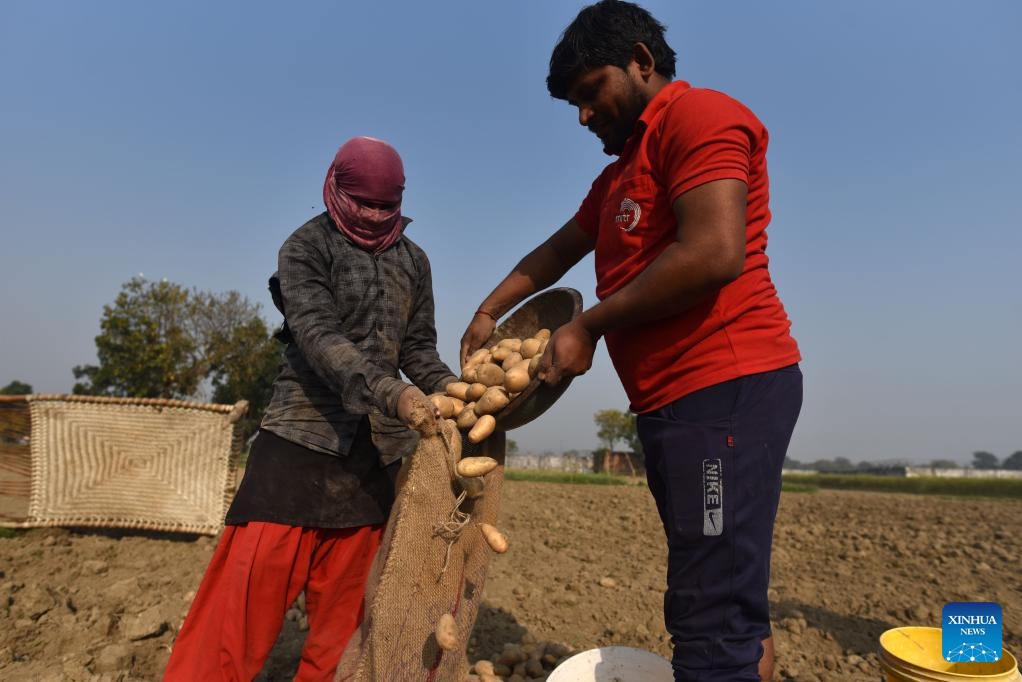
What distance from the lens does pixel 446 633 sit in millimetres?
1689

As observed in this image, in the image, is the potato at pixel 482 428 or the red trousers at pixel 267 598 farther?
the red trousers at pixel 267 598

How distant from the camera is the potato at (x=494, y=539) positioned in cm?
177

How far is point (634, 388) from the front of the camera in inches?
68.6

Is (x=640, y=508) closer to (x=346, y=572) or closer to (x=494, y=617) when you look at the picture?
(x=494, y=617)

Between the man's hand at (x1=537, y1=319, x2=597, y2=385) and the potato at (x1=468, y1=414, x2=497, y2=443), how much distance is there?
0.19m

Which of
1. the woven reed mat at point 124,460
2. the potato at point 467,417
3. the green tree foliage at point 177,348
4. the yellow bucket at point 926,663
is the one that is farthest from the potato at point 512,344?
the green tree foliage at point 177,348

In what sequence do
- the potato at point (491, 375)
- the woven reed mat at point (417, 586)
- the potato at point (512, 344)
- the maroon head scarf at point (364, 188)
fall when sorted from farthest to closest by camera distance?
the maroon head scarf at point (364, 188) < the potato at point (512, 344) < the potato at point (491, 375) < the woven reed mat at point (417, 586)

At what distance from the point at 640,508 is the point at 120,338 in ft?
66.5

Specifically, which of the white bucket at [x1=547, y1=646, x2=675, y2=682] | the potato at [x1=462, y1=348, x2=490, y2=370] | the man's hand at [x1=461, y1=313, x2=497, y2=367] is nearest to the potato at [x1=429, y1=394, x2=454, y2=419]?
the potato at [x1=462, y1=348, x2=490, y2=370]

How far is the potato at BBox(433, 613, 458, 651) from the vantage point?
1.68 m

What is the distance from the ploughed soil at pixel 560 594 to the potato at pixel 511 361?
5.11ft

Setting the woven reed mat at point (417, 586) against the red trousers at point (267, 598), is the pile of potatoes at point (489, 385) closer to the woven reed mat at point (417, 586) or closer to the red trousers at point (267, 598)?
the woven reed mat at point (417, 586)

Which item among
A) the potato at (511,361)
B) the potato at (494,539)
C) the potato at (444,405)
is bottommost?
the potato at (494,539)

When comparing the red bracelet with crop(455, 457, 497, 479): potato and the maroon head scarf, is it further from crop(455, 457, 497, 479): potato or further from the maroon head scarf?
crop(455, 457, 497, 479): potato
